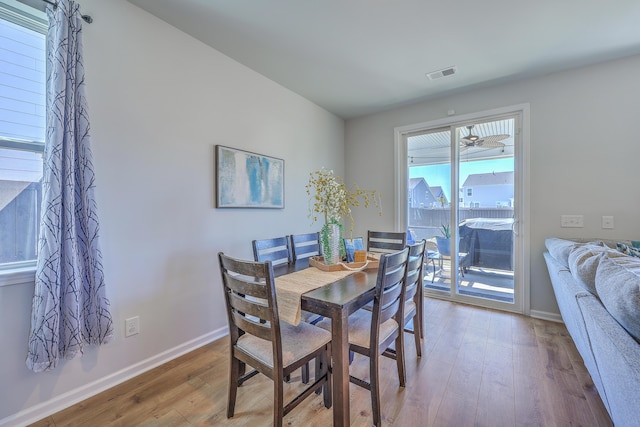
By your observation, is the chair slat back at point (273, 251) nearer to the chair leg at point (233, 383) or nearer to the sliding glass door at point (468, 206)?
the chair leg at point (233, 383)

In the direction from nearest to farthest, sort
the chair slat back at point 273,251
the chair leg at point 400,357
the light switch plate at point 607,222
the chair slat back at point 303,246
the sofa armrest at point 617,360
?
the sofa armrest at point 617,360
the chair leg at point 400,357
the chair slat back at point 273,251
the chair slat back at point 303,246
the light switch plate at point 607,222

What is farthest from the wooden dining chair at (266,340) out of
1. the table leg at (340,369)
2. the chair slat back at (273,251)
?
the chair slat back at (273,251)

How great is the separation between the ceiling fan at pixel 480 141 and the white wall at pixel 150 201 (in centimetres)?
251

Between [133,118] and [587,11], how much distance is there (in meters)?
3.32

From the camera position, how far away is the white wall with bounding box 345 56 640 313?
8.25 feet

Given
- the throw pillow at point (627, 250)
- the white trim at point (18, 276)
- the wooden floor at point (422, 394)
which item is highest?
the throw pillow at point (627, 250)

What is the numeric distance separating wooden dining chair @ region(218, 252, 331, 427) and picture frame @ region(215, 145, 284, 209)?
1.17 metres

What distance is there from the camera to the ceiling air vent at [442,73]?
2.73 m

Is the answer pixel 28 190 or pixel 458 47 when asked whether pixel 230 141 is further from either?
pixel 458 47

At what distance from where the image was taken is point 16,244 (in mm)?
1525

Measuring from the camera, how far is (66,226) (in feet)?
4.99

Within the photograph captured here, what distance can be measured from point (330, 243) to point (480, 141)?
8.04 ft

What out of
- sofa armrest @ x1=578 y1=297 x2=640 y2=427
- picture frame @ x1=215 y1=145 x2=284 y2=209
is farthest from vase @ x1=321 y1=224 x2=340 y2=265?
sofa armrest @ x1=578 y1=297 x2=640 y2=427

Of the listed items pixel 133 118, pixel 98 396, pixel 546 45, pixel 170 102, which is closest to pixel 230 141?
pixel 170 102
